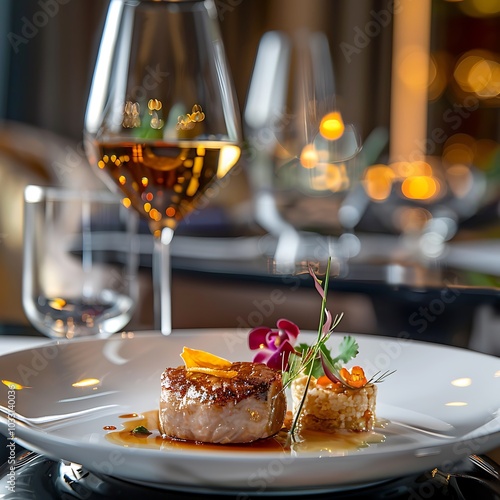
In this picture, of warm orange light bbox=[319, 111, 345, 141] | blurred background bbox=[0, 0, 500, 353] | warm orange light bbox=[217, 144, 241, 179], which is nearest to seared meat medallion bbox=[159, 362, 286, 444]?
warm orange light bbox=[217, 144, 241, 179]

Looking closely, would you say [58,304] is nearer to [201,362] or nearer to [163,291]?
[163,291]

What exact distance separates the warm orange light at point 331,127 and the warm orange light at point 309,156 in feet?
0.15

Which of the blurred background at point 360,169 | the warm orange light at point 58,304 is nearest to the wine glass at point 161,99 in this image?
the warm orange light at point 58,304

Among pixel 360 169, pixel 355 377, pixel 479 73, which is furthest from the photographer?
pixel 479 73

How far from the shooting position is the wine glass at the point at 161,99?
104cm

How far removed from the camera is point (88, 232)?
1061 mm

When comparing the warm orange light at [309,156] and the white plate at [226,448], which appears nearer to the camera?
the white plate at [226,448]

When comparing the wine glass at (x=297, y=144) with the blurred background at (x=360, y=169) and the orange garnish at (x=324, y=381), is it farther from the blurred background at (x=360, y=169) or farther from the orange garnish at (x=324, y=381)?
the orange garnish at (x=324, y=381)

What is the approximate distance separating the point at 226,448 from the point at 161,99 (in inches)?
19.5

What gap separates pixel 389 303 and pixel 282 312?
1.07 ft

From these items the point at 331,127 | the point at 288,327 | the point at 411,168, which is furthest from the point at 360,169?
the point at 411,168

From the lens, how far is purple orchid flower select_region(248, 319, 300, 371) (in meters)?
0.86

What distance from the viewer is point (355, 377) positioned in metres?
0.81

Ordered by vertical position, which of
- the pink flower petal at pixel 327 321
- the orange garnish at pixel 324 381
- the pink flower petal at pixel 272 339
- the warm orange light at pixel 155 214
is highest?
the warm orange light at pixel 155 214
